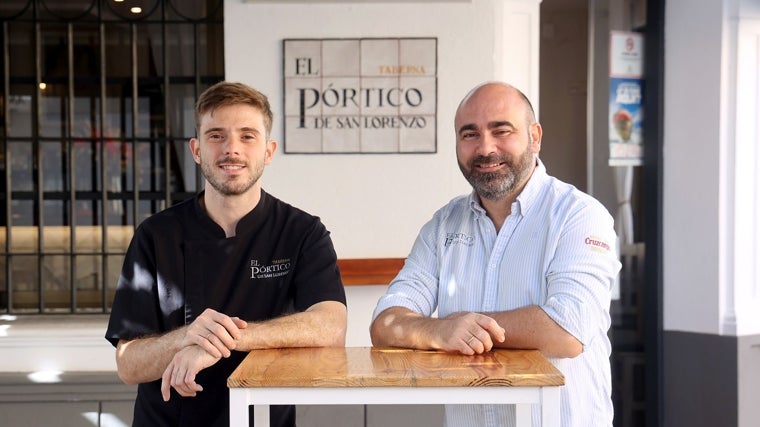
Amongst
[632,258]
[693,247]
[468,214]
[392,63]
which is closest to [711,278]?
[693,247]

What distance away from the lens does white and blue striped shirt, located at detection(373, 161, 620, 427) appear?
2.49 metres


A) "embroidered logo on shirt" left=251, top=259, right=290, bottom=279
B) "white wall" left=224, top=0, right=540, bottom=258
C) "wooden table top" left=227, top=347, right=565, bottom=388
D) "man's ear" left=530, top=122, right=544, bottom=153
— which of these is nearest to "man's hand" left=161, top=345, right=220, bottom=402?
"wooden table top" left=227, top=347, right=565, bottom=388

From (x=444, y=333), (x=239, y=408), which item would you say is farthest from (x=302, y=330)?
(x=239, y=408)

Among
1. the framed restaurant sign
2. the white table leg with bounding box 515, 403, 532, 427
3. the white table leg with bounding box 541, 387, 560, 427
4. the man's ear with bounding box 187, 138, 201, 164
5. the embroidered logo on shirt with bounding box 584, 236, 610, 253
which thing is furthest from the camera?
the framed restaurant sign

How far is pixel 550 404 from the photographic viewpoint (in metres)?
1.96

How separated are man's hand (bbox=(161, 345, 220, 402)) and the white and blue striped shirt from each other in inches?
24.0

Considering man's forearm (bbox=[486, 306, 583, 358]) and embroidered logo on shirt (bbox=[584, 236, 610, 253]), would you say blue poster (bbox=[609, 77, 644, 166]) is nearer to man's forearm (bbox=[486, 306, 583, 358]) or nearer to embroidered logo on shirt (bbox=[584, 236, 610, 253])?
embroidered logo on shirt (bbox=[584, 236, 610, 253])

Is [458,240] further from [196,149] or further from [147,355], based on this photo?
[147,355]

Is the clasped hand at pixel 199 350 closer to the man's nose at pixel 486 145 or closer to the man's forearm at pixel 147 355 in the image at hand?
the man's forearm at pixel 147 355

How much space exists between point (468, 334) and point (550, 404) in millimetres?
419

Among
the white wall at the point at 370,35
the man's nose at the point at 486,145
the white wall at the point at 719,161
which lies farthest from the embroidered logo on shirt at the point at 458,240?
the white wall at the point at 719,161

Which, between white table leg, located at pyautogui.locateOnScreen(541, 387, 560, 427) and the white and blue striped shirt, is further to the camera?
the white and blue striped shirt

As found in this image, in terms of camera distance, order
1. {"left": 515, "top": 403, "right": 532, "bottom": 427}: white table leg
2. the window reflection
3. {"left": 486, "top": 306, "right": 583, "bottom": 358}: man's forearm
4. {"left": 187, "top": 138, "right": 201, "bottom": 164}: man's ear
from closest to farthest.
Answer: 1. {"left": 515, "top": 403, "right": 532, "bottom": 427}: white table leg
2. {"left": 486, "top": 306, "right": 583, "bottom": 358}: man's forearm
3. {"left": 187, "top": 138, "right": 201, "bottom": 164}: man's ear
4. the window reflection

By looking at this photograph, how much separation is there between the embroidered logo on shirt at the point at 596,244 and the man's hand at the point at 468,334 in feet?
1.15
